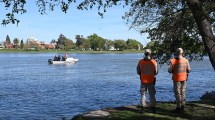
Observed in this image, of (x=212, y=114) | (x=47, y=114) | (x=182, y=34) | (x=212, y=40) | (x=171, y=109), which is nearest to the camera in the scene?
(x=212, y=40)

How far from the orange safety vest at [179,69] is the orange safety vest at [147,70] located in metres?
0.63

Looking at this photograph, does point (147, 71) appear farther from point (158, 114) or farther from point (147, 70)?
point (158, 114)

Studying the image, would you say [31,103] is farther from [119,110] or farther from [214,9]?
[214,9]

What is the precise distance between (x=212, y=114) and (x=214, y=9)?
3.31 meters

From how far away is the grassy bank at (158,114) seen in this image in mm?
12352

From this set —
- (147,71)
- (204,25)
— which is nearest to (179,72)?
(147,71)

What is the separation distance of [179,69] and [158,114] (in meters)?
1.57

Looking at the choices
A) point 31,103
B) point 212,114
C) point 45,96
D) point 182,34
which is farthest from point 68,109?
point 212,114

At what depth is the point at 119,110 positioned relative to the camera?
13875 mm

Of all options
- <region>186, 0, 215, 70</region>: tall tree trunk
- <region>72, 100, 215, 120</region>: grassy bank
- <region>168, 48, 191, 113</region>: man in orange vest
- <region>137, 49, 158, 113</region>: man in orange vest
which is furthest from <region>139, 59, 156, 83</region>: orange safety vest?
<region>186, 0, 215, 70</region>: tall tree trunk

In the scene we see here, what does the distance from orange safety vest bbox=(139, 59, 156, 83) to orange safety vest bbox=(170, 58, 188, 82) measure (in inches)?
24.8

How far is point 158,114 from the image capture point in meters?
12.9

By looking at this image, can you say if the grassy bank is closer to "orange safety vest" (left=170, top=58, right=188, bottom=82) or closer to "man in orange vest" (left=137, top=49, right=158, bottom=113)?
"man in orange vest" (left=137, top=49, right=158, bottom=113)

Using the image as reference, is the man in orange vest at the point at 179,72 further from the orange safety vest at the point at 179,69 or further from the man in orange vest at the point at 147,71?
the man in orange vest at the point at 147,71
